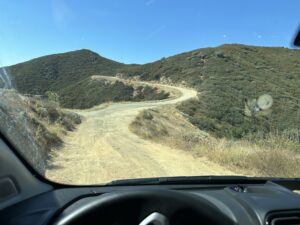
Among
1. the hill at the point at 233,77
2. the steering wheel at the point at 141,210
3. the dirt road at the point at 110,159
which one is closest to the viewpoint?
the steering wheel at the point at 141,210

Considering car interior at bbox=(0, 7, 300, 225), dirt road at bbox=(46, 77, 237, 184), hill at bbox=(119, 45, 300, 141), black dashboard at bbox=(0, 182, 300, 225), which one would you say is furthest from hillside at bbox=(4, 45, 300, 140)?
black dashboard at bbox=(0, 182, 300, 225)

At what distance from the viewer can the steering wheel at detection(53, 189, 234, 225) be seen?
253cm

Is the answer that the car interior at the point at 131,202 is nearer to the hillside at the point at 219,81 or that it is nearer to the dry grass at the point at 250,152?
the hillside at the point at 219,81

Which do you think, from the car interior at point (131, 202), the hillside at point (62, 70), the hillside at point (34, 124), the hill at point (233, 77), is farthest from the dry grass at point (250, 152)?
the hill at point (233, 77)

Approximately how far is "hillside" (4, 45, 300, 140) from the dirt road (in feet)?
3.23

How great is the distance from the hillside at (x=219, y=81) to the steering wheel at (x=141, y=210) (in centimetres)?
311

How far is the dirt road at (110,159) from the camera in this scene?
7.68m

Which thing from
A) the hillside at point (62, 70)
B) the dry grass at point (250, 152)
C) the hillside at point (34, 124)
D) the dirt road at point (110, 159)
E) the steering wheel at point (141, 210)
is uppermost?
the hillside at point (62, 70)

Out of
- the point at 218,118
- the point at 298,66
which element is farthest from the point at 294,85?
the point at 218,118

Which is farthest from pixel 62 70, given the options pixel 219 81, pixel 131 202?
pixel 219 81

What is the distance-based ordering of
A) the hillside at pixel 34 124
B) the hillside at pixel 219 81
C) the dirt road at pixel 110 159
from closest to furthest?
the hillside at pixel 34 124 → the dirt road at pixel 110 159 → the hillside at pixel 219 81

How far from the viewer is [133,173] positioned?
873 cm

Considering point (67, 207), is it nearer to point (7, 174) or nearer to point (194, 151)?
point (7, 174)

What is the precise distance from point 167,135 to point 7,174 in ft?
40.2
